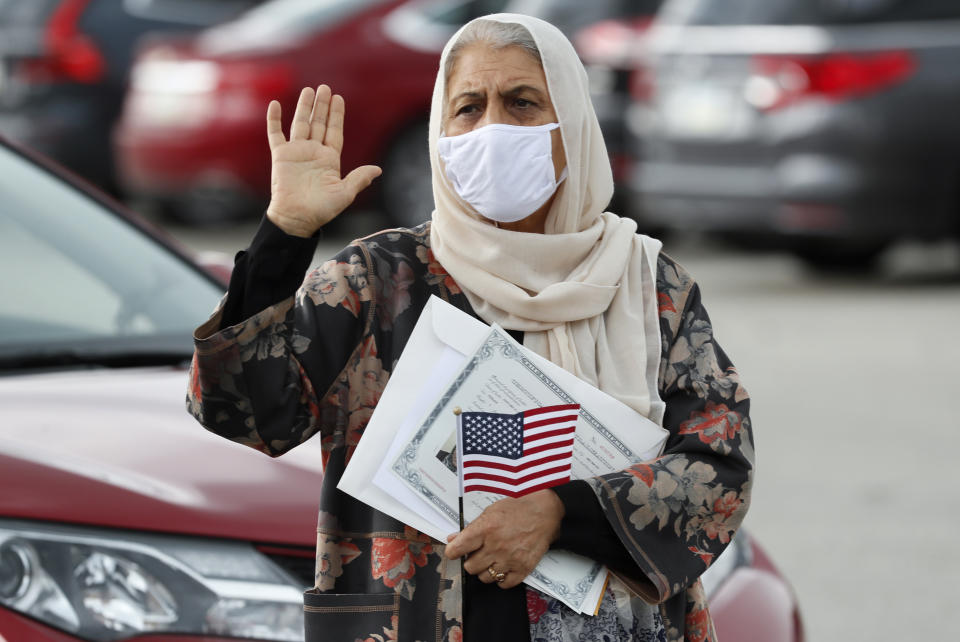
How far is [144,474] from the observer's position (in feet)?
8.50

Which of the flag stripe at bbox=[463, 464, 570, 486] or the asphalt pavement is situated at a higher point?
the flag stripe at bbox=[463, 464, 570, 486]

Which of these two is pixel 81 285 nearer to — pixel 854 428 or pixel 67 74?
pixel 854 428

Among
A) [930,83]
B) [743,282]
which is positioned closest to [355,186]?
[930,83]

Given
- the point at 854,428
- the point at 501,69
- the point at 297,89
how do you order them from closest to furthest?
the point at 501,69, the point at 854,428, the point at 297,89

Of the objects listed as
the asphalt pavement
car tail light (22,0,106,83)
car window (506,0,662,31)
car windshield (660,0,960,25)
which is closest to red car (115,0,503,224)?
car window (506,0,662,31)

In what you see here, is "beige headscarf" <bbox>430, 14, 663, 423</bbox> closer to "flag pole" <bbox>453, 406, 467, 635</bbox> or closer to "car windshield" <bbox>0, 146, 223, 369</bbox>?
"flag pole" <bbox>453, 406, 467, 635</bbox>

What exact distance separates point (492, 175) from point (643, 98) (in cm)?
768

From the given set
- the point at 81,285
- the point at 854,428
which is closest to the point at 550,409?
the point at 81,285

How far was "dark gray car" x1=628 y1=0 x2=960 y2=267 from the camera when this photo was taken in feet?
29.2

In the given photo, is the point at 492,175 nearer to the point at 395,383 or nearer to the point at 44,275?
the point at 395,383

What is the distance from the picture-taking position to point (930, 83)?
892 cm

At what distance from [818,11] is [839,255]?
1.70 metres

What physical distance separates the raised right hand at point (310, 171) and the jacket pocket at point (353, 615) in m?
0.48

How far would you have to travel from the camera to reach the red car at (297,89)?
1040 cm
